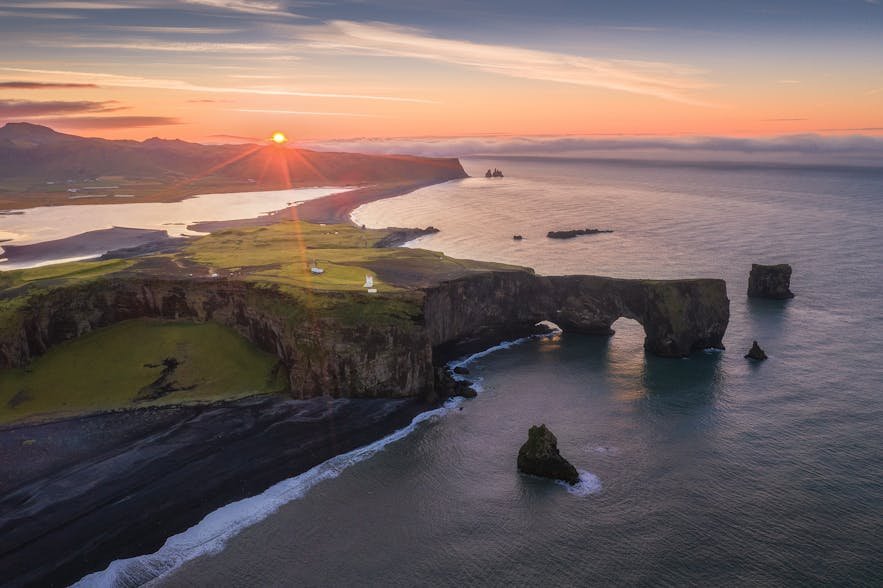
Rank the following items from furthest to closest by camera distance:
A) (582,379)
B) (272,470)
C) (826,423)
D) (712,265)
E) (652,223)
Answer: (652,223) < (712,265) < (582,379) < (826,423) < (272,470)

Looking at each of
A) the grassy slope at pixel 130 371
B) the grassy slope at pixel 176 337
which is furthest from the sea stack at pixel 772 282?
the grassy slope at pixel 130 371

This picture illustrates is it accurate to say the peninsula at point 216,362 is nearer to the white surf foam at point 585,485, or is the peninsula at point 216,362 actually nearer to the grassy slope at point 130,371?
the grassy slope at point 130,371

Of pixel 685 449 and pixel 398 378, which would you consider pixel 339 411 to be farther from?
pixel 685 449

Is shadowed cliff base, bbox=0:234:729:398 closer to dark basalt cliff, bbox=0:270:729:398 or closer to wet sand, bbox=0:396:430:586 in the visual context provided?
dark basalt cliff, bbox=0:270:729:398

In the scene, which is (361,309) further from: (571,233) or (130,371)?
(571,233)

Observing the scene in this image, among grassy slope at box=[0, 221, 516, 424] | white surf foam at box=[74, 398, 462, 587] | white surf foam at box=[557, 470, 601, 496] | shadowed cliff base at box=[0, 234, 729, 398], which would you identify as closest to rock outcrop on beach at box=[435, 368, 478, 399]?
shadowed cliff base at box=[0, 234, 729, 398]

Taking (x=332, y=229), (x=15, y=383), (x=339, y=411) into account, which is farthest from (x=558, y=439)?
(x=332, y=229)
